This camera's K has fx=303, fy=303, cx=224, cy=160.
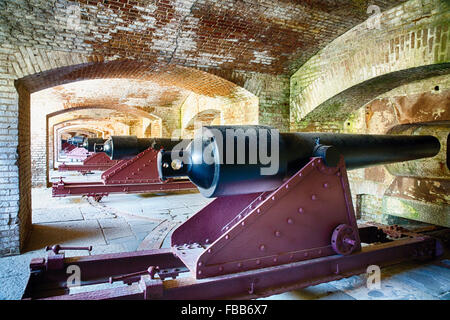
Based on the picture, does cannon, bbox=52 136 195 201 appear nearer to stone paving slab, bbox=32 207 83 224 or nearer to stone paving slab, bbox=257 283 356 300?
stone paving slab, bbox=32 207 83 224

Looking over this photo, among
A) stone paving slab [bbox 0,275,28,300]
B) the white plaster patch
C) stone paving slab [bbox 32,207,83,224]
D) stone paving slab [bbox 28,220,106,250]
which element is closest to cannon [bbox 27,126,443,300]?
stone paving slab [bbox 0,275,28,300]

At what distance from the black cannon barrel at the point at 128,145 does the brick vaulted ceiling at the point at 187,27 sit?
247 cm

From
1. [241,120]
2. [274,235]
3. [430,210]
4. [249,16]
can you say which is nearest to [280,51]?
[249,16]

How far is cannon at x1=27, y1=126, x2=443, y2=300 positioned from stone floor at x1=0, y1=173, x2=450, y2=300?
0.34 m

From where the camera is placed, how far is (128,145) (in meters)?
7.36

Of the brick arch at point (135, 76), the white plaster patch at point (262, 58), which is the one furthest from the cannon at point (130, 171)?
the white plaster patch at point (262, 58)

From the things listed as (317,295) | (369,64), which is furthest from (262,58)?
(317,295)

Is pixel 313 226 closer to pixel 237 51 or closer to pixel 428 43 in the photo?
pixel 428 43

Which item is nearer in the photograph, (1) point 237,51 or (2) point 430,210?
(2) point 430,210

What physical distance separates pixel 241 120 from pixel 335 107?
85.8 inches

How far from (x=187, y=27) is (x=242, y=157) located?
3607 millimetres

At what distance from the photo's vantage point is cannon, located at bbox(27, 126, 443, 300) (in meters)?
1.94

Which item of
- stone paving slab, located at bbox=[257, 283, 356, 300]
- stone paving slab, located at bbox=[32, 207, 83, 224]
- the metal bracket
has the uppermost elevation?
Answer: the metal bracket
